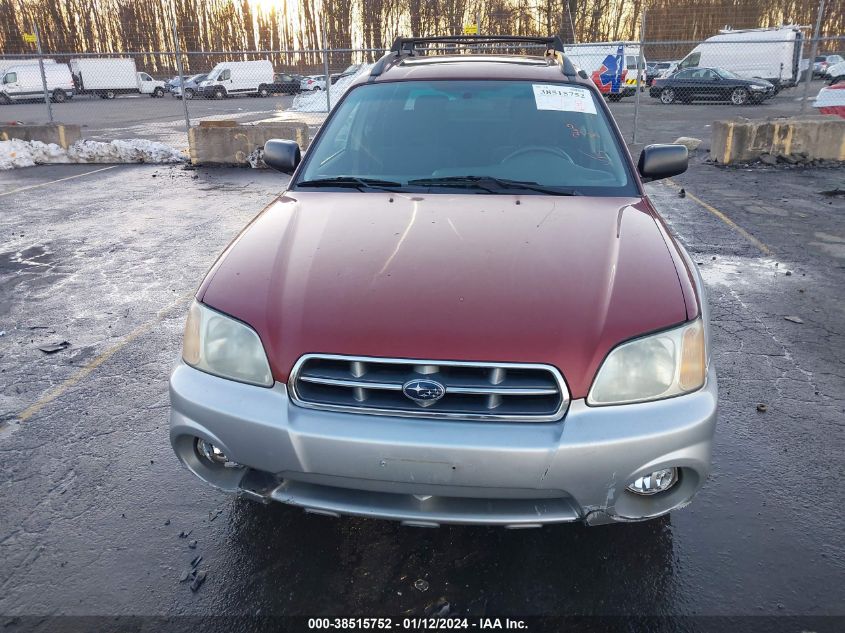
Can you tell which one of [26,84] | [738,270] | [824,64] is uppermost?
[26,84]

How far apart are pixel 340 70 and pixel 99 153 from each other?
1660cm

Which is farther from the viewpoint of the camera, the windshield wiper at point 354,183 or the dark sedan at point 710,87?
the dark sedan at point 710,87

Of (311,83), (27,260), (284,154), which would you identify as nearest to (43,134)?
(27,260)

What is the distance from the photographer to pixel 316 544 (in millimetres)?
2428

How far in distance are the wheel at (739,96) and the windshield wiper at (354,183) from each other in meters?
25.9

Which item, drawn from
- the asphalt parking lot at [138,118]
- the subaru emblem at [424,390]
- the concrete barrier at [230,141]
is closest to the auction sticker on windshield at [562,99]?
the subaru emblem at [424,390]

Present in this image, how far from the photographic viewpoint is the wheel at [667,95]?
2584 cm

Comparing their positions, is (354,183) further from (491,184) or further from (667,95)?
(667,95)

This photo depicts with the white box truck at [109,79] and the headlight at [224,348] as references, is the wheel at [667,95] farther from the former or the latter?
the white box truck at [109,79]

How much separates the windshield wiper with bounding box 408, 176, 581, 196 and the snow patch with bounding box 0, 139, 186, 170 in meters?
10.6

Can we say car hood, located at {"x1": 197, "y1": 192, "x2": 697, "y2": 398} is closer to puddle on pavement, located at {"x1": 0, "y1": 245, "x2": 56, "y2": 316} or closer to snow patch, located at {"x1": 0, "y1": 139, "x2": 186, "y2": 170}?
puddle on pavement, located at {"x1": 0, "y1": 245, "x2": 56, "y2": 316}

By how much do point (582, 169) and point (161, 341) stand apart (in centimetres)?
294

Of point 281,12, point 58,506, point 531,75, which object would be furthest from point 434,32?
point 58,506

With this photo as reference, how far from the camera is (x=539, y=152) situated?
3.21 m
